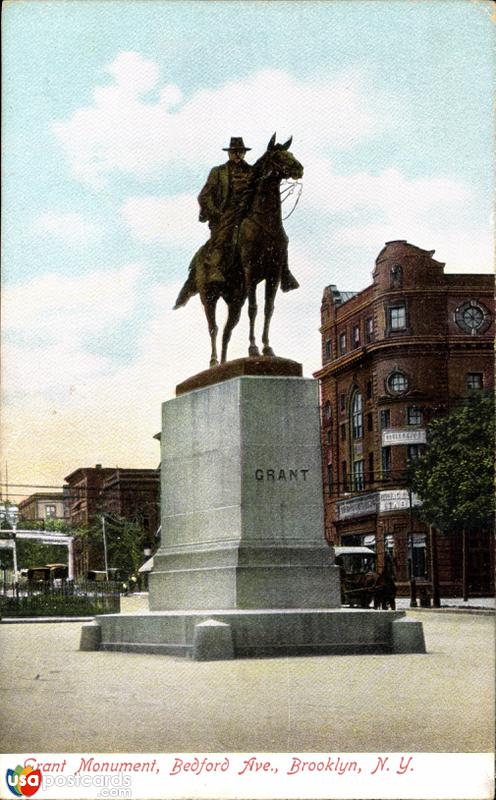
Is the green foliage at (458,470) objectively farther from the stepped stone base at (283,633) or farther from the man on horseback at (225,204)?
the stepped stone base at (283,633)

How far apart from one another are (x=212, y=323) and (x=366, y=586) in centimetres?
2142

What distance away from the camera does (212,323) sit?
19.8 metres

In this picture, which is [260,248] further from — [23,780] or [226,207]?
[23,780]

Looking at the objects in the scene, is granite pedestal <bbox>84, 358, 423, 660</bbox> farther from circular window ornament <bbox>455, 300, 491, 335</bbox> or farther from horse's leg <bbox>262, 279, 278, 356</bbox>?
circular window ornament <bbox>455, 300, 491, 335</bbox>

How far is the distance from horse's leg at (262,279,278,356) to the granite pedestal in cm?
60

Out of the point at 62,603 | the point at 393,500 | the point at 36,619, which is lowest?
the point at 36,619

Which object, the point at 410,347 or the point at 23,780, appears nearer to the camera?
the point at 23,780

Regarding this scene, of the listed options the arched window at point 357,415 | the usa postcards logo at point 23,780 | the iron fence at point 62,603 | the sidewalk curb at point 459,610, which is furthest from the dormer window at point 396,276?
the usa postcards logo at point 23,780

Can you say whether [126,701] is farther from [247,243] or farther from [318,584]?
[247,243]

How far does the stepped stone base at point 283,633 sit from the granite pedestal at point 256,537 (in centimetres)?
1

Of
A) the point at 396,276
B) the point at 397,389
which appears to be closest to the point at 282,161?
the point at 396,276

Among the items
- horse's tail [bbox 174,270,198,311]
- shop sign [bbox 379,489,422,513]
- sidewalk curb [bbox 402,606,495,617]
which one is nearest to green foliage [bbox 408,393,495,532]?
sidewalk curb [bbox 402,606,495,617]

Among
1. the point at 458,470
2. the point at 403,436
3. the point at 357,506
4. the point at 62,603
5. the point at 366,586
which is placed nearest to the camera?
the point at 366,586

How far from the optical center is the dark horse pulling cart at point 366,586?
3244 cm
